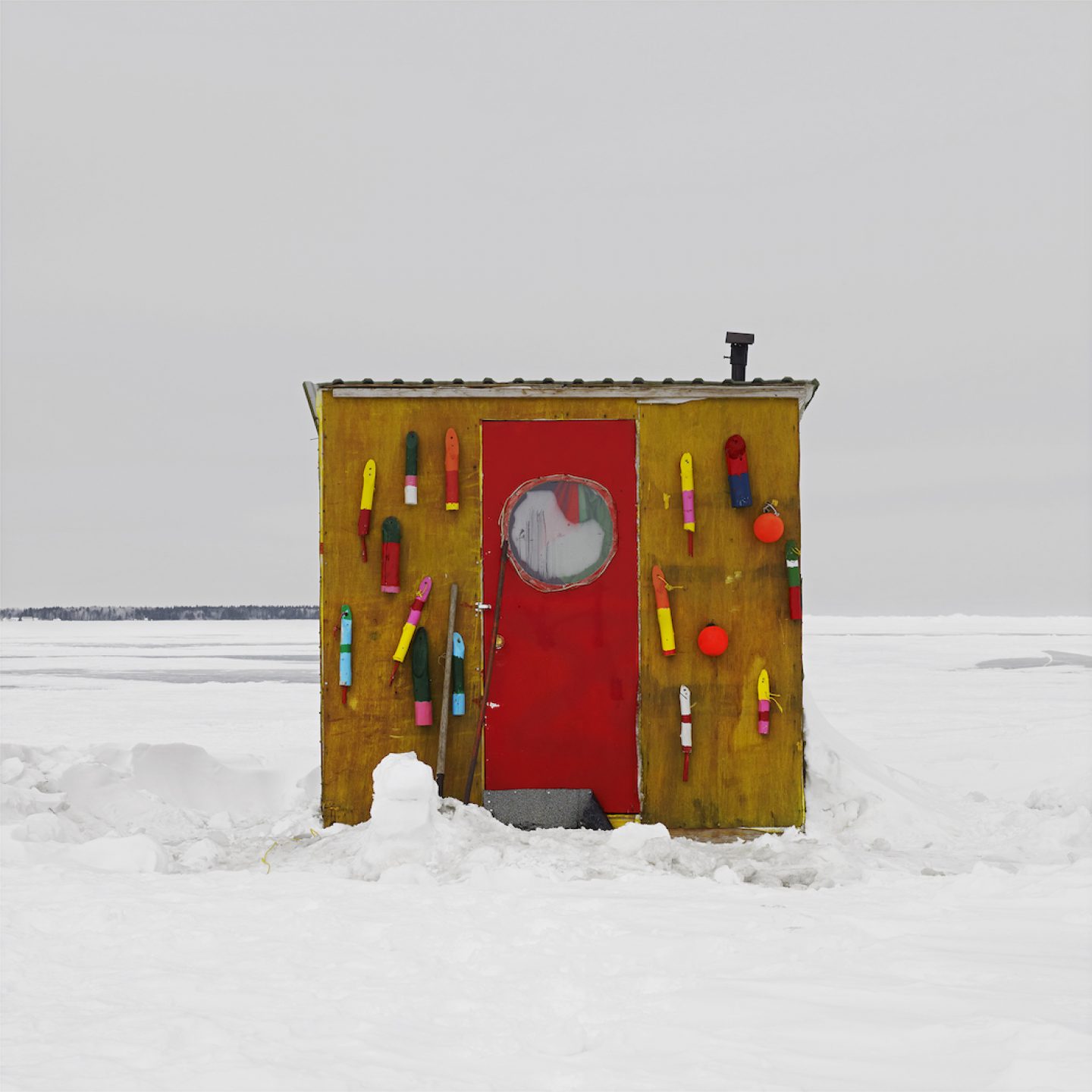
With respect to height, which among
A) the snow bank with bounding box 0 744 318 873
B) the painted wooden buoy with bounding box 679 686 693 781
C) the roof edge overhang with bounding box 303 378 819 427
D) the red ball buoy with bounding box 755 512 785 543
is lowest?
the snow bank with bounding box 0 744 318 873

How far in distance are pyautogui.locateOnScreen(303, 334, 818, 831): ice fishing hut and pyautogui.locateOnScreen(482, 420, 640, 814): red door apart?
1 centimetres

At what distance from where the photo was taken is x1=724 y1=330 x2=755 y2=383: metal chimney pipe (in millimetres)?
7348

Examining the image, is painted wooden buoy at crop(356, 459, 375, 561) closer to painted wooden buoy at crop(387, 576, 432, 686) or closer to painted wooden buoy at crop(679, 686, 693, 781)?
painted wooden buoy at crop(387, 576, 432, 686)

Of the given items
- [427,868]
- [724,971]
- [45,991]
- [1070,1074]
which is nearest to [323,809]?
[427,868]

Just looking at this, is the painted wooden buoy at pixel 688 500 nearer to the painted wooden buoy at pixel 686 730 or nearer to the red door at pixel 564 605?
the red door at pixel 564 605

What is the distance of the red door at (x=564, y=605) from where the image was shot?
677cm

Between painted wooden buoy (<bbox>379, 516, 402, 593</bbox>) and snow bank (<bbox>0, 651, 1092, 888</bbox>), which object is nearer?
snow bank (<bbox>0, 651, 1092, 888</bbox>)

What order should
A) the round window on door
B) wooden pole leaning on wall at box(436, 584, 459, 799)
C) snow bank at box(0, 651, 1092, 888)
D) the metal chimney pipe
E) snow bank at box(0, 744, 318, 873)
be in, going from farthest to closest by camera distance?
the metal chimney pipe → the round window on door → wooden pole leaning on wall at box(436, 584, 459, 799) → snow bank at box(0, 744, 318, 873) → snow bank at box(0, 651, 1092, 888)

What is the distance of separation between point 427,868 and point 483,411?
3.01 m

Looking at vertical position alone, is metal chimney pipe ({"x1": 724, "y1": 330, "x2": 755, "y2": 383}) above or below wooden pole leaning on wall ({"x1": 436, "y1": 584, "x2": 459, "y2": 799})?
above

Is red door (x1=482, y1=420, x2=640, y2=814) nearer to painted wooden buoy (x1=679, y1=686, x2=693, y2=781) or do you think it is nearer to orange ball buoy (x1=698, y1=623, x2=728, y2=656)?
painted wooden buoy (x1=679, y1=686, x2=693, y2=781)

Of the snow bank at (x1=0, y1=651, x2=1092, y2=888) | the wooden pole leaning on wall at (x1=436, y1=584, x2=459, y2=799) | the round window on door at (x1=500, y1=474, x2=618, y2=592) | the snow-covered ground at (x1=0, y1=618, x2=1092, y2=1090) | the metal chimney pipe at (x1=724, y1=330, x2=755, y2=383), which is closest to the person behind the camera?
the snow-covered ground at (x1=0, y1=618, x2=1092, y2=1090)

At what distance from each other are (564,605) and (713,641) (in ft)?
3.36

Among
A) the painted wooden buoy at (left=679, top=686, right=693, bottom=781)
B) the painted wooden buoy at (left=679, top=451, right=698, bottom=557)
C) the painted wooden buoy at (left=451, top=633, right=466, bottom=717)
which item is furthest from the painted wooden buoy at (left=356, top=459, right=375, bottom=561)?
the painted wooden buoy at (left=679, top=686, right=693, bottom=781)
